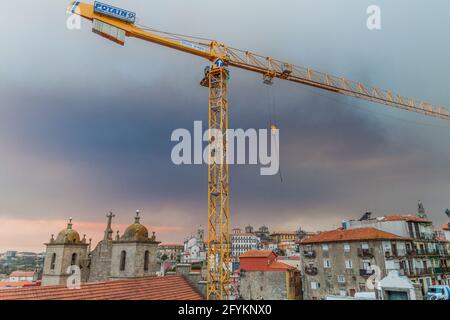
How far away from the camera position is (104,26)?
93.2 feet

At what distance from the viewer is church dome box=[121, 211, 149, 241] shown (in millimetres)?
23900

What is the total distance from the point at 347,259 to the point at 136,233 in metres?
28.5

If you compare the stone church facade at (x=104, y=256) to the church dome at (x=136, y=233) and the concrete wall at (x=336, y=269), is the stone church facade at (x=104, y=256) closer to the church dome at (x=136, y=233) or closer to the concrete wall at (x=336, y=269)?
the church dome at (x=136, y=233)

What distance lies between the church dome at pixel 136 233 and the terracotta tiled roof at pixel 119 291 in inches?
162

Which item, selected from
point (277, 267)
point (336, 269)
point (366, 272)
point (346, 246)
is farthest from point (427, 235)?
point (277, 267)

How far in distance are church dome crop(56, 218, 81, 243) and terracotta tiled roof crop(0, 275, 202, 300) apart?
1447cm

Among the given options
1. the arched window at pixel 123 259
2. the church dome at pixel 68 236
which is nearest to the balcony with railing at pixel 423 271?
the arched window at pixel 123 259

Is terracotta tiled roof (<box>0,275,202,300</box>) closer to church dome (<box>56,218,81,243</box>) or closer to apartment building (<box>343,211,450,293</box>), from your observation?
church dome (<box>56,218,81,243</box>)

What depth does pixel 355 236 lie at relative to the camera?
3941 cm

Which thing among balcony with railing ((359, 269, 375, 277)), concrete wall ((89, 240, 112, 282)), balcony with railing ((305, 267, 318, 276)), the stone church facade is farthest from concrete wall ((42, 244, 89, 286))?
balcony with railing ((359, 269, 375, 277))

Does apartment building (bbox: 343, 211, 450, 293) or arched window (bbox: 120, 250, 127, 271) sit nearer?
arched window (bbox: 120, 250, 127, 271)
